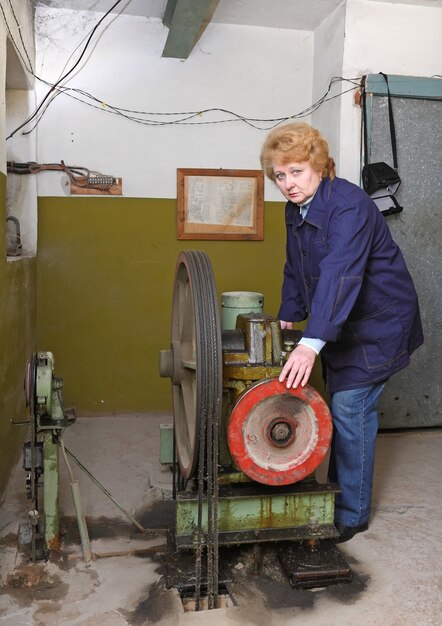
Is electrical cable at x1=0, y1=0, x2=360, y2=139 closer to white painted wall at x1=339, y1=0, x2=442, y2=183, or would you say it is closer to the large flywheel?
white painted wall at x1=339, y1=0, x2=442, y2=183

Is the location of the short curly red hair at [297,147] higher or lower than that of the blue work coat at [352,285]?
higher

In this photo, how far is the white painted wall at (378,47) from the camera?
12.2 feet

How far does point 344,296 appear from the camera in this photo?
6.89 feet

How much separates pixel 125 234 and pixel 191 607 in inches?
102

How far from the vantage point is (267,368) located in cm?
216

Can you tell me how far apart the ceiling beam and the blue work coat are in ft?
4.98

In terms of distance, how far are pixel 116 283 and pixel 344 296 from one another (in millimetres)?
2308

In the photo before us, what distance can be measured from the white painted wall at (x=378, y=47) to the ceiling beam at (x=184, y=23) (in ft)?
2.83

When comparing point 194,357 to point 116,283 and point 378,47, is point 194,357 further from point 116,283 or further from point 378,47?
point 378,47

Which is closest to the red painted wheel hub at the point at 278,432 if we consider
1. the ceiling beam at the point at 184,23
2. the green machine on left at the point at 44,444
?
the green machine on left at the point at 44,444

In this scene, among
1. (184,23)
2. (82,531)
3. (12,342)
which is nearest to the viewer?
(82,531)

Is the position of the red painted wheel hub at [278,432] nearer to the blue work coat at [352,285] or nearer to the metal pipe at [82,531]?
the blue work coat at [352,285]

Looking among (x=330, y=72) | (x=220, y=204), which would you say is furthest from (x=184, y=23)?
(x=220, y=204)

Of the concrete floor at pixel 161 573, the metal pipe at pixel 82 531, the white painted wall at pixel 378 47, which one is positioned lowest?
the concrete floor at pixel 161 573
